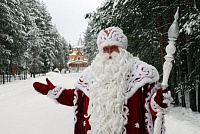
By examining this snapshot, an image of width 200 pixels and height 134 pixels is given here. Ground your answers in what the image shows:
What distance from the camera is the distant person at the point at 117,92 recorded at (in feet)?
8.11

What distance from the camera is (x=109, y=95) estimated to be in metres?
2.51

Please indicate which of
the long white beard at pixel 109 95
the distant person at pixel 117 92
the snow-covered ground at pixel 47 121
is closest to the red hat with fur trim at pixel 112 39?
the distant person at pixel 117 92

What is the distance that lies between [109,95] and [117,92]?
102 mm

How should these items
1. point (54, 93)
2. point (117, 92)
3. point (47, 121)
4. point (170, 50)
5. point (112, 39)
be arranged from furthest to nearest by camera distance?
point (47, 121) < point (54, 93) < point (112, 39) < point (117, 92) < point (170, 50)

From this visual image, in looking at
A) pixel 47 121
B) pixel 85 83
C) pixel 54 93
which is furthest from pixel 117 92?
pixel 47 121

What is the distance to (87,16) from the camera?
967cm

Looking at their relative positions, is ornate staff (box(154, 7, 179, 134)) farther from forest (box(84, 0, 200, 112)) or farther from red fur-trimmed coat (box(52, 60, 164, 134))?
forest (box(84, 0, 200, 112))

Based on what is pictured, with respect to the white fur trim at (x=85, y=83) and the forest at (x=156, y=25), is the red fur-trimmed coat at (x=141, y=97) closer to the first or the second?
the white fur trim at (x=85, y=83)

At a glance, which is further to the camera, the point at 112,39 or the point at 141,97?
the point at 112,39

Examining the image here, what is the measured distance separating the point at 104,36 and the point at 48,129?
13.1ft

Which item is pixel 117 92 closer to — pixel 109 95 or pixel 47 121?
pixel 109 95

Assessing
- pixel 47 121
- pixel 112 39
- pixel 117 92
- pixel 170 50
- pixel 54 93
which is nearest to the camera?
pixel 170 50

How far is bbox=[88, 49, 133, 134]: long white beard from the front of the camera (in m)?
2.46

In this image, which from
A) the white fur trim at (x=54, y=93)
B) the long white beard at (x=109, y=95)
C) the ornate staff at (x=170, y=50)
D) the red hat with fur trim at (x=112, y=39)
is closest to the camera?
the ornate staff at (x=170, y=50)
